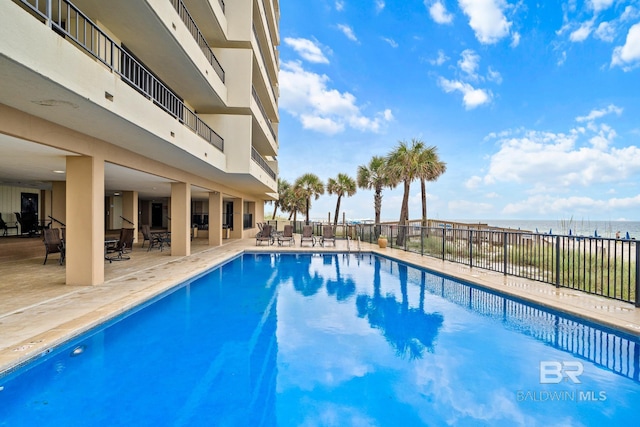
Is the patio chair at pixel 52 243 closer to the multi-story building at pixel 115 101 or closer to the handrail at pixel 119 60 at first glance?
the multi-story building at pixel 115 101

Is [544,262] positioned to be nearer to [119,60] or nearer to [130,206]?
[119,60]

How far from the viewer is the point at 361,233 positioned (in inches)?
779

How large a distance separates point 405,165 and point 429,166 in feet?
4.64

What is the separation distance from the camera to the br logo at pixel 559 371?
149 inches

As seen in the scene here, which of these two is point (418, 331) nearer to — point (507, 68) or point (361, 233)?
point (361, 233)

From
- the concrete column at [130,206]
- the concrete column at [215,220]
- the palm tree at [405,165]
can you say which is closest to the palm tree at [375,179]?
the palm tree at [405,165]

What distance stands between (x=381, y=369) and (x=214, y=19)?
1146 cm

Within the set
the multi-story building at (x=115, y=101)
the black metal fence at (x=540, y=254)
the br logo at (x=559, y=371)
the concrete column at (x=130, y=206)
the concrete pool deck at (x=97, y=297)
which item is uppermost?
the multi-story building at (x=115, y=101)

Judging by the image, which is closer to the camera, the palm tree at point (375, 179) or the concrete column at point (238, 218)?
the concrete column at point (238, 218)

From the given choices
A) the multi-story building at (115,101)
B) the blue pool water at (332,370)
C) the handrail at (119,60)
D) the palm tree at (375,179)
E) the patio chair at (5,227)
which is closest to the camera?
the blue pool water at (332,370)

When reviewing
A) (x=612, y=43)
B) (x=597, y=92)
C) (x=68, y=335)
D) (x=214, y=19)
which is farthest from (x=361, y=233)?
(x=597, y=92)

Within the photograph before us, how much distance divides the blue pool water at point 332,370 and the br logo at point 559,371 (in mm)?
22

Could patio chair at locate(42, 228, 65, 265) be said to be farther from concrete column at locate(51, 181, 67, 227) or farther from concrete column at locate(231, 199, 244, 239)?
concrete column at locate(231, 199, 244, 239)

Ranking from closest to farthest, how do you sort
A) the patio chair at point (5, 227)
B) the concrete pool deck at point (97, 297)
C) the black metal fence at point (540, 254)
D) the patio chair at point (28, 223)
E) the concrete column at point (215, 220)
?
1. the concrete pool deck at point (97, 297)
2. the black metal fence at point (540, 254)
3. the patio chair at point (5, 227)
4. the patio chair at point (28, 223)
5. the concrete column at point (215, 220)
